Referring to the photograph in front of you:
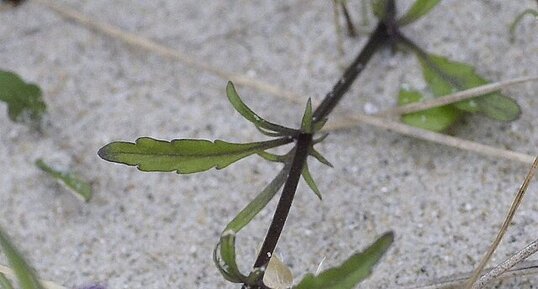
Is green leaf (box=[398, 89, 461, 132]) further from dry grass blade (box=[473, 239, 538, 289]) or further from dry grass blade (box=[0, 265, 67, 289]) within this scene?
dry grass blade (box=[0, 265, 67, 289])

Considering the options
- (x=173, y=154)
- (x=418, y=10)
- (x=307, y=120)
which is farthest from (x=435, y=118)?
(x=173, y=154)

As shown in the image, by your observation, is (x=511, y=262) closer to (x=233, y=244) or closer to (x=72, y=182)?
(x=233, y=244)

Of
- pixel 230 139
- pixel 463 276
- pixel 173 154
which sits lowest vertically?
pixel 463 276

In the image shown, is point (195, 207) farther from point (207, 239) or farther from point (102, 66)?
point (102, 66)

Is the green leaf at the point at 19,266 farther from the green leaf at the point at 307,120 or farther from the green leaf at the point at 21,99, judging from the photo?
the green leaf at the point at 21,99

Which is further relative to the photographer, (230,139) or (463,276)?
(230,139)

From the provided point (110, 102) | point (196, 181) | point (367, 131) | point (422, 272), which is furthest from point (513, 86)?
point (110, 102)

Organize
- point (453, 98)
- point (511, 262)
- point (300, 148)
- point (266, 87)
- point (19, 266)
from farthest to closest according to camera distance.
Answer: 1. point (266, 87)
2. point (453, 98)
3. point (300, 148)
4. point (511, 262)
5. point (19, 266)
